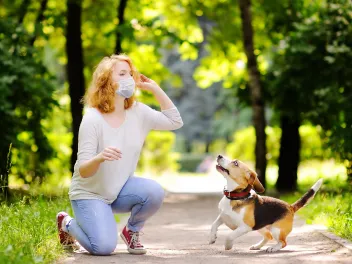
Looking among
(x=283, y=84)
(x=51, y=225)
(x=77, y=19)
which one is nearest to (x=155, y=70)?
(x=77, y=19)

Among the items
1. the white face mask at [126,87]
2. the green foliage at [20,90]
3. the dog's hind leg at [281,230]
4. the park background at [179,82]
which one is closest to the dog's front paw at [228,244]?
the dog's hind leg at [281,230]

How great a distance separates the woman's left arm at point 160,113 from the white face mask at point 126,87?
24 centimetres

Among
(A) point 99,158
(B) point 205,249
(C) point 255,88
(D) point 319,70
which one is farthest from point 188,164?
(A) point 99,158

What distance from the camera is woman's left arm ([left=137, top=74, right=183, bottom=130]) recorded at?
721cm

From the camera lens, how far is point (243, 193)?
6.79m

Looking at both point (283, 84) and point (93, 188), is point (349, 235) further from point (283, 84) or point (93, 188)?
point (283, 84)

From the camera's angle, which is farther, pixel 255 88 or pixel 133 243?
pixel 255 88

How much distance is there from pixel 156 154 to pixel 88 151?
2546 cm

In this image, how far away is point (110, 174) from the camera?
692 cm

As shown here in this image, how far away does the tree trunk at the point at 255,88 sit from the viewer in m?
16.9

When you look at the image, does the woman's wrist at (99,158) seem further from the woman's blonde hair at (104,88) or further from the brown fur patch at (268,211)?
the brown fur patch at (268,211)

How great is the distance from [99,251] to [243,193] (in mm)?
1404

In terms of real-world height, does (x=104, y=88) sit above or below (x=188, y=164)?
above

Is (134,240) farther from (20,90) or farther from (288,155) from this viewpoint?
(288,155)
